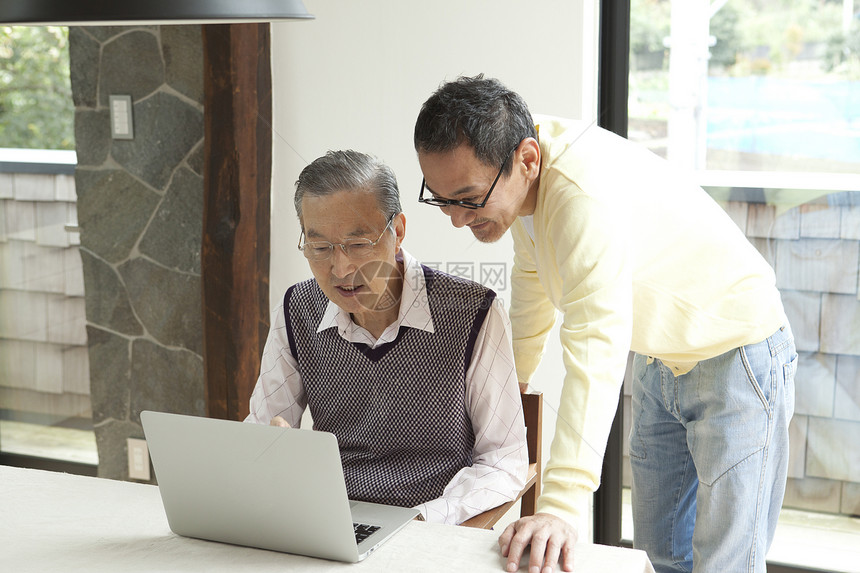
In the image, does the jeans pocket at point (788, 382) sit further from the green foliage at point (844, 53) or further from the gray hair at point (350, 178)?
the green foliage at point (844, 53)

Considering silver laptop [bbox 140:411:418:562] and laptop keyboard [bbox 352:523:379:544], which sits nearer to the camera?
silver laptop [bbox 140:411:418:562]

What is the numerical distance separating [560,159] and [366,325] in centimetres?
50

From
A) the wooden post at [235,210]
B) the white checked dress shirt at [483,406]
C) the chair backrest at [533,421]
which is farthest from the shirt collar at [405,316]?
the wooden post at [235,210]

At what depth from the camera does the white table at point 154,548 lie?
1056mm

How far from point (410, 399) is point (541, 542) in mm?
554

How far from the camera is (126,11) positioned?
905 mm

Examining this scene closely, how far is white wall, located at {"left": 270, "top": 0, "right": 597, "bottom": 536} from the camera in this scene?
2.18 meters

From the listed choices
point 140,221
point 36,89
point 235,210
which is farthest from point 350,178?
point 36,89

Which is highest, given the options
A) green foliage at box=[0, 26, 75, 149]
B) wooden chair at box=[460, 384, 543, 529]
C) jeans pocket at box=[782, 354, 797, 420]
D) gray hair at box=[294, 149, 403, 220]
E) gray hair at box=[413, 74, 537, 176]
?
green foliage at box=[0, 26, 75, 149]

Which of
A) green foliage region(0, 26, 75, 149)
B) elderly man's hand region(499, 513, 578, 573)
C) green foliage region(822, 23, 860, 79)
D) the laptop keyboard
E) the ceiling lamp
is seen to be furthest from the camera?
green foliage region(0, 26, 75, 149)

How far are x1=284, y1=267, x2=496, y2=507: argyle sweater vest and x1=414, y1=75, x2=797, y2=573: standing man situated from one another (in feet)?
0.60

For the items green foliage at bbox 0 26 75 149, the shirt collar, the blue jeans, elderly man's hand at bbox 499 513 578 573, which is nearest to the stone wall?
green foliage at bbox 0 26 75 149

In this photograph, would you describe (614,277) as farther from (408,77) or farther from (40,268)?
(40,268)

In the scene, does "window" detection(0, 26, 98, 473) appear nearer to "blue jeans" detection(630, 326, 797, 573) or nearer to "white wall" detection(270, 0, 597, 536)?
"white wall" detection(270, 0, 597, 536)
